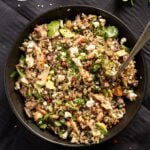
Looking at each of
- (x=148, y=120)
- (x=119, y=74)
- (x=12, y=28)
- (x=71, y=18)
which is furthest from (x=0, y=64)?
(x=148, y=120)

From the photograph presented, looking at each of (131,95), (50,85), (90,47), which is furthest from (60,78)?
(131,95)

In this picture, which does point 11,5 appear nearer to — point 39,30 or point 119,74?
point 39,30

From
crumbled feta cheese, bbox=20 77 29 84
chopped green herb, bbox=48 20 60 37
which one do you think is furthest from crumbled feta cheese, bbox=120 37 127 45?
crumbled feta cheese, bbox=20 77 29 84

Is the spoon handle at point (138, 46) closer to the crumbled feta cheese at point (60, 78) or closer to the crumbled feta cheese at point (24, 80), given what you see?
the crumbled feta cheese at point (60, 78)

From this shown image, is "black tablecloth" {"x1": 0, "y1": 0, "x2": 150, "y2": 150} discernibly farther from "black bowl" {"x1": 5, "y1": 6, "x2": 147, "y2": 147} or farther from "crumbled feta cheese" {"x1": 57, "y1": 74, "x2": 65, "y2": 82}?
"crumbled feta cheese" {"x1": 57, "y1": 74, "x2": 65, "y2": 82}

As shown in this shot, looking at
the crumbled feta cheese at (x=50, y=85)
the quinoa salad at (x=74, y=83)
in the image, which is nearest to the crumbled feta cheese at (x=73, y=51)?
the quinoa salad at (x=74, y=83)

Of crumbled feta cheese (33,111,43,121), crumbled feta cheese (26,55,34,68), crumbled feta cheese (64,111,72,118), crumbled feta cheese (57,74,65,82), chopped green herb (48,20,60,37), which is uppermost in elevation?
chopped green herb (48,20,60,37)

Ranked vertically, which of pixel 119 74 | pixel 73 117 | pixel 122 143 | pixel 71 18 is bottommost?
pixel 122 143
